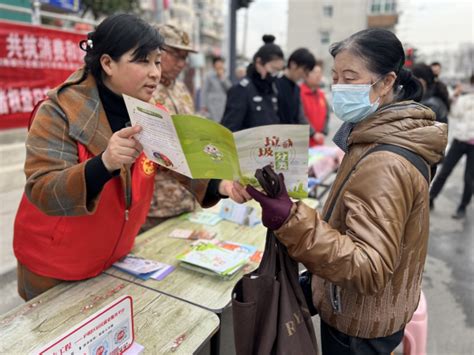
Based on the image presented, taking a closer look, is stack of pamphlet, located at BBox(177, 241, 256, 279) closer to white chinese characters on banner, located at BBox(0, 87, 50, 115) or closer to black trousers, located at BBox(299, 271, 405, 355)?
black trousers, located at BBox(299, 271, 405, 355)

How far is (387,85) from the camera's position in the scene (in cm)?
112

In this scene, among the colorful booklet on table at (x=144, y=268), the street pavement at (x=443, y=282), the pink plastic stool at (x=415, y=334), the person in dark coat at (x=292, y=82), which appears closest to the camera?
the colorful booklet on table at (x=144, y=268)

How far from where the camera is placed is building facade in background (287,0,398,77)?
30312 mm

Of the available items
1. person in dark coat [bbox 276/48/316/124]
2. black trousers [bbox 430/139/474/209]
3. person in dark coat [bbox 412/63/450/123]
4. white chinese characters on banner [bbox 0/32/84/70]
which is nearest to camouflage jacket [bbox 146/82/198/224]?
person in dark coat [bbox 276/48/316/124]

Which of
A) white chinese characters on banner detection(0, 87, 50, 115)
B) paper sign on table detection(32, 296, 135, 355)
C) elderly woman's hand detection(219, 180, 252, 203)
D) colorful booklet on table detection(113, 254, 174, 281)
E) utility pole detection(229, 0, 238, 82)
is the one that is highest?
utility pole detection(229, 0, 238, 82)

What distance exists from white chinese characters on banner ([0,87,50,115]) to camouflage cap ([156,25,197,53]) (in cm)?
253

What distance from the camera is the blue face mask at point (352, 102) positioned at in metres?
1.10

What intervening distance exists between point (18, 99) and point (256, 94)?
3.05 meters

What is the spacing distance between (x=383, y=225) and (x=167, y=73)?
5.93 feet

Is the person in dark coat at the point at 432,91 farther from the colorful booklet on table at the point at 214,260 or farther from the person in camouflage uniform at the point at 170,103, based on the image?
the colorful booklet on table at the point at 214,260

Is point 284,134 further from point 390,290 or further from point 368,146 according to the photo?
point 390,290

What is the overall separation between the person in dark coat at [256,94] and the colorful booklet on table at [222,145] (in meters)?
2.06

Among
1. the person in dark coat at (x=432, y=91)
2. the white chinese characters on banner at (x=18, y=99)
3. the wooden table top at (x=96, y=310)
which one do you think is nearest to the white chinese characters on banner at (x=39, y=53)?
the white chinese characters on banner at (x=18, y=99)

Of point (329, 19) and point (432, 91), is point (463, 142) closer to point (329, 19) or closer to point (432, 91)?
point (432, 91)
